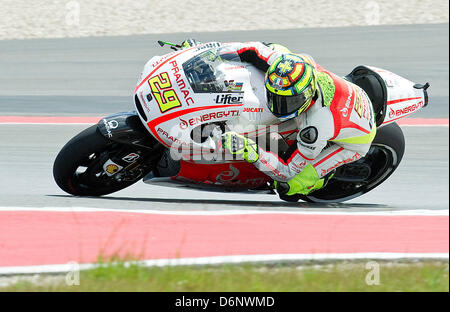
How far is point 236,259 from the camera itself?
16.4 feet

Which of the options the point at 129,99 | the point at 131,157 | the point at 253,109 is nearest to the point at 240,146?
the point at 253,109

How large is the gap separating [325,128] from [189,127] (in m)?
0.98

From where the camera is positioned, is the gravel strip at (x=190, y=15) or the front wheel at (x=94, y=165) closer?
the front wheel at (x=94, y=165)

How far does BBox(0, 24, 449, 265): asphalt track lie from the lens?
689 centimetres

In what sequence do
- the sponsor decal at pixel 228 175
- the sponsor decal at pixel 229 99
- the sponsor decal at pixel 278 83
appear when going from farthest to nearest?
the sponsor decal at pixel 228 175
the sponsor decal at pixel 229 99
the sponsor decal at pixel 278 83

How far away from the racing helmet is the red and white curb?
32.4 inches

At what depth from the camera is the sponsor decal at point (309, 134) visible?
607 centimetres

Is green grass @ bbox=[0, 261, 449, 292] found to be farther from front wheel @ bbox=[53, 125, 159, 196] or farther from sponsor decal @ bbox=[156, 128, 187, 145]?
front wheel @ bbox=[53, 125, 159, 196]

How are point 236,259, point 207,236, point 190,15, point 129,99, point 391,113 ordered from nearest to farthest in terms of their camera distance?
point 236,259 → point 207,236 → point 391,113 → point 129,99 → point 190,15

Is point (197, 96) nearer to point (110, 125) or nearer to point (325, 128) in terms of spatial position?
point (110, 125)

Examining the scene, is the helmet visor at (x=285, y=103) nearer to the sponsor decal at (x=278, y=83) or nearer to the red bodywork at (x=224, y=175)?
the sponsor decal at (x=278, y=83)

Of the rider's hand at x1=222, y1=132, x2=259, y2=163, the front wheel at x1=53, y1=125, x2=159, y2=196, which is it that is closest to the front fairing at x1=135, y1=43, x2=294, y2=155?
the rider's hand at x1=222, y1=132, x2=259, y2=163

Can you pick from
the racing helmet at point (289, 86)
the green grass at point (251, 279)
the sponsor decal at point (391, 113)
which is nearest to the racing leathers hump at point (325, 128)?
the racing helmet at point (289, 86)

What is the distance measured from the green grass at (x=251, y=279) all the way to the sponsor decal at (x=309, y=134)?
4.20ft
